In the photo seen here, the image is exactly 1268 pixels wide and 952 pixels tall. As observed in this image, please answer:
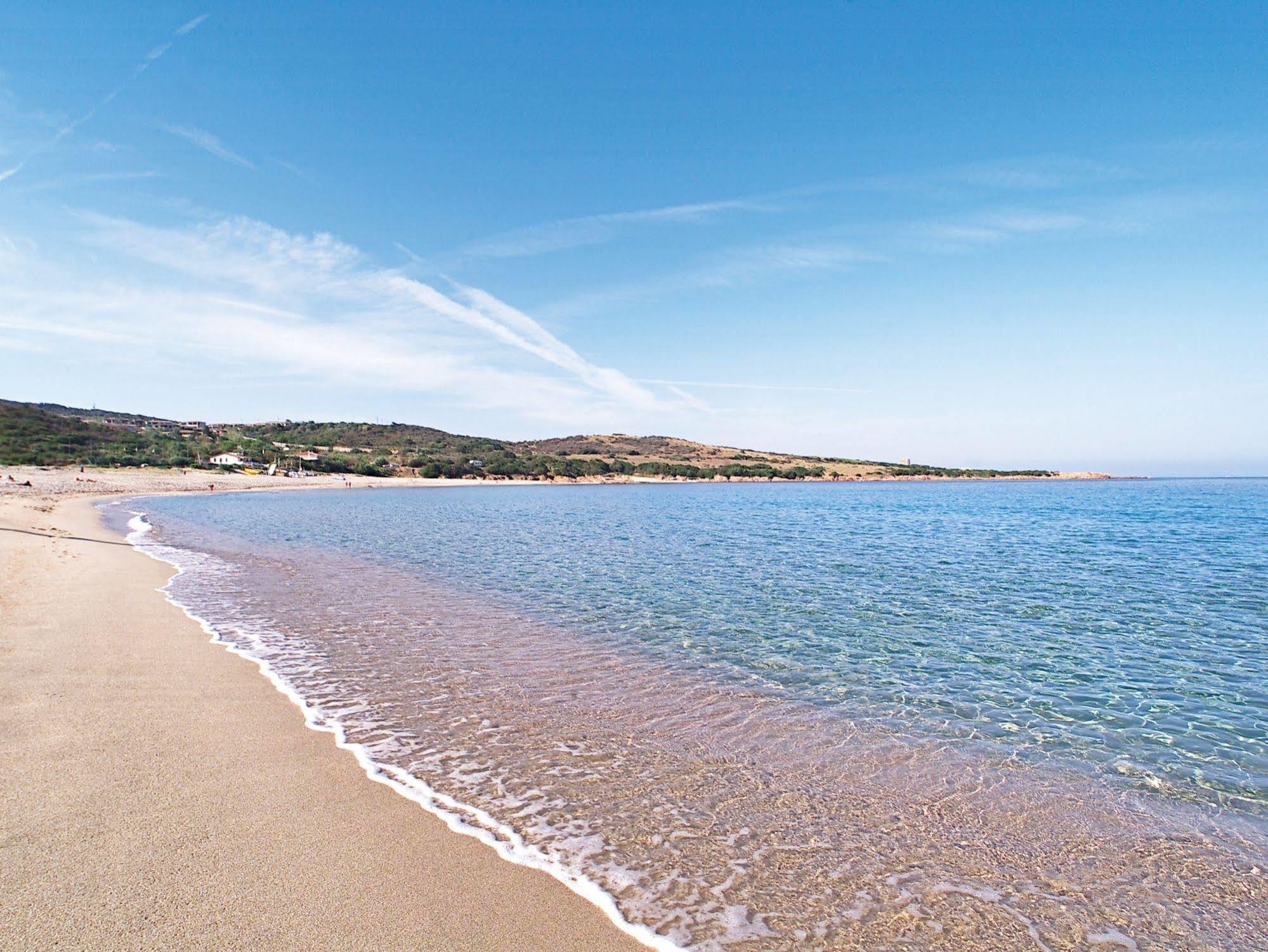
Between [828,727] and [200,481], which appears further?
[200,481]

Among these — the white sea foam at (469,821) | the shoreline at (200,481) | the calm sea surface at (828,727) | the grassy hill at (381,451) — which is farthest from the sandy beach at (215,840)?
the grassy hill at (381,451)

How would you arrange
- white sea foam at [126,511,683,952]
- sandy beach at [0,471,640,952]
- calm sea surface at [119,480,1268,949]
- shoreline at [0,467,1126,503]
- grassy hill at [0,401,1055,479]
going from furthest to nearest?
grassy hill at [0,401,1055,479] → shoreline at [0,467,1126,503] → calm sea surface at [119,480,1268,949] → white sea foam at [126,511,683,952] → sandy beach at [0,471,640,952]

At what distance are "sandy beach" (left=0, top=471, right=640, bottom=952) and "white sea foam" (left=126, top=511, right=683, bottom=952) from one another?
86 mm

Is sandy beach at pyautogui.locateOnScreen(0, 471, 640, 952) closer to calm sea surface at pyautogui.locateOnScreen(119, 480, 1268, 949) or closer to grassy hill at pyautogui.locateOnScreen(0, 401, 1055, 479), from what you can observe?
calm sea surface at pyautogui.locateOnScreen(119, 480, 1268, 949)

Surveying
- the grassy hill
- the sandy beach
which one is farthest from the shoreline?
the sandy beach

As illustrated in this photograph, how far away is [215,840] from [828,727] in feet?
18.3

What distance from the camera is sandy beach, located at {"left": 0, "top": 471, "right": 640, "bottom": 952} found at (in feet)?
11.4

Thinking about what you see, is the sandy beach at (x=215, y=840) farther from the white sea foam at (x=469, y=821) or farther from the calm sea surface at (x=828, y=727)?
the calm sea surface at (x=828, y=727)

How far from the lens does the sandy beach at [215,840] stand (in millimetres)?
3473

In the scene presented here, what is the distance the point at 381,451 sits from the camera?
4466 inches

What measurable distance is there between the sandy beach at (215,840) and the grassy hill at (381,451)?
76949 mm

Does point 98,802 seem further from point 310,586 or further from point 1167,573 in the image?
point 1167,573

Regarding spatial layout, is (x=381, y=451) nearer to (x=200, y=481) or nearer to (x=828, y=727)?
(x=200, y=481)

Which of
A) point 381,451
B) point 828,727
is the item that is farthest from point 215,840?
point 381,451
